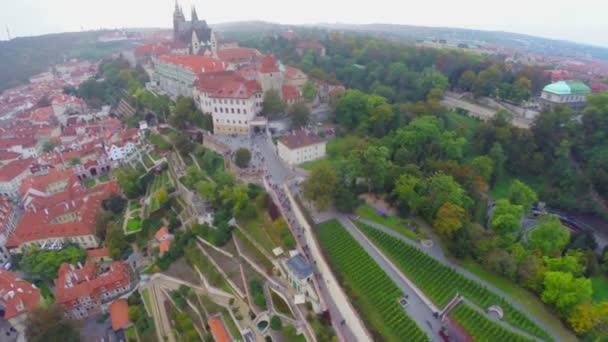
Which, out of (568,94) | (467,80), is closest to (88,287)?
(467,80)

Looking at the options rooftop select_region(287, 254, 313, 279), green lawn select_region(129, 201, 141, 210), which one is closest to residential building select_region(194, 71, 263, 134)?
green lawn select_region(129, 201, 141, 210)

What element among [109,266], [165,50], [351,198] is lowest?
[109,266]

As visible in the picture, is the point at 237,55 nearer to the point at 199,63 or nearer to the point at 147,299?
the point at 199,63

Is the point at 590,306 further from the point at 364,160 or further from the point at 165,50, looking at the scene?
the point at 165,50

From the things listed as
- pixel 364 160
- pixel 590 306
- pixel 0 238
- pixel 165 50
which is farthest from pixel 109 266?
pixel 165 50

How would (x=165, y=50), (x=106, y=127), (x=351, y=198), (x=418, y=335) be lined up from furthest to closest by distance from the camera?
(x=165, y=50), (x=106, y=127), (x=351, y=198), (x=418, y=335)
